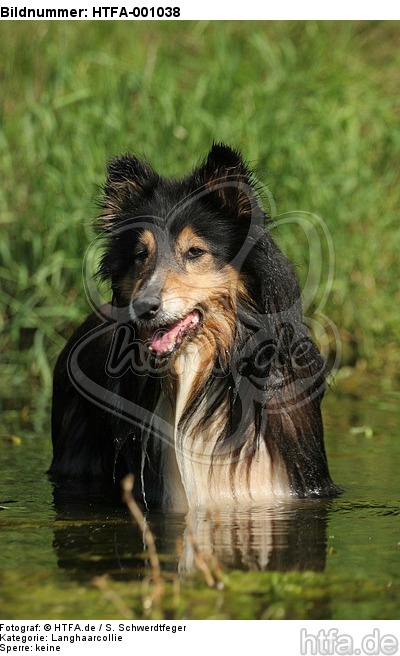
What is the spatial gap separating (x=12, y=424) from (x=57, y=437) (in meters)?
1.31

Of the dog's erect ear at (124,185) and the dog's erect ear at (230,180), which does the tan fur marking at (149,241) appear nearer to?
the dog's erect ear at (124,185)

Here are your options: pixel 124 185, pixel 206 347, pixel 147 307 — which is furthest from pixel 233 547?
pixel 124 185

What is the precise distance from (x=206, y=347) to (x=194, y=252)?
504 mm

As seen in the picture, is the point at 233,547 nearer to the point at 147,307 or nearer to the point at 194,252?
the point at 147,307

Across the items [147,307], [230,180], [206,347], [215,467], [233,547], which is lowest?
[233,547]

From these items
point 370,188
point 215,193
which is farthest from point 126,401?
point 370,188

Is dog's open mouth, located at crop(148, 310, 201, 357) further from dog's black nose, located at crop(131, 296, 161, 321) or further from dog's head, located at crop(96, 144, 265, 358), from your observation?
dog's black nose, located at crop(131, 296, 161, 321)

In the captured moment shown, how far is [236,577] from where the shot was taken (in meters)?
4.96

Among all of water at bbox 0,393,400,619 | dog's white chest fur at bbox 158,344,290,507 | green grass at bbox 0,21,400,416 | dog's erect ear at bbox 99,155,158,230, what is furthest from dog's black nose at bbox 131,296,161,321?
green grass at bbox 0,21,400,416

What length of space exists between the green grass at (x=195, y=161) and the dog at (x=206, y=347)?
398 centimetres

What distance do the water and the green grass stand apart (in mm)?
3691

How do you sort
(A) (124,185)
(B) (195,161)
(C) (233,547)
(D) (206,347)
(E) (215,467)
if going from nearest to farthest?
(C) (233,547) → (D) (206,347) → (E) (215,467) → (A) (124,185) → (B) (195,161)

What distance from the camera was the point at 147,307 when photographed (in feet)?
19.5
